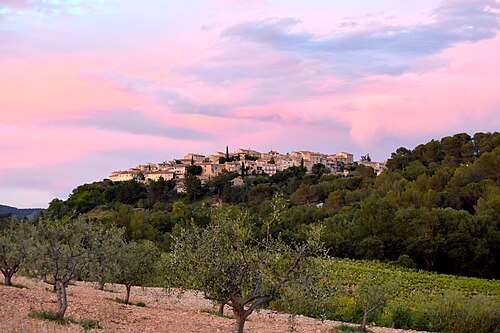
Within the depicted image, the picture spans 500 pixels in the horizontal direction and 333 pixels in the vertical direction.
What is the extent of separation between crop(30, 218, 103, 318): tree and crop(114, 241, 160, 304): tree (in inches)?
413

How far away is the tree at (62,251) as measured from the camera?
19172 millimetres

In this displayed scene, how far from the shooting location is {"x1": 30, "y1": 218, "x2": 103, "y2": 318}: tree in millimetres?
19172

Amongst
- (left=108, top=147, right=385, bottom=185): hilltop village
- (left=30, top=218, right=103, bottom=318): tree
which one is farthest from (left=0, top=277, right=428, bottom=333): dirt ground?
(left=108, top=147, right=385, bottom=185): hilltop village

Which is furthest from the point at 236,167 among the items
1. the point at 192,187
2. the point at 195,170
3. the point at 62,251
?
the point at 62,251

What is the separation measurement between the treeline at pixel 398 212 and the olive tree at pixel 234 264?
1985 centimetres

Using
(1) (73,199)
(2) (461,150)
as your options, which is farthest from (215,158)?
(2) (461,150)

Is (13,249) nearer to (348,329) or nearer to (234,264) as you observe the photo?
(348,329)

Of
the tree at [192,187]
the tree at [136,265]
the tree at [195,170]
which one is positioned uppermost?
the tree at [195,170]

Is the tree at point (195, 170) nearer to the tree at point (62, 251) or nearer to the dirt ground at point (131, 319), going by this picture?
the dirt ground at point (131, 319)

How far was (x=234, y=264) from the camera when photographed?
16.5 metres

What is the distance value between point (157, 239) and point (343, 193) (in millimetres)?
34446

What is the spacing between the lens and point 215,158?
650ft

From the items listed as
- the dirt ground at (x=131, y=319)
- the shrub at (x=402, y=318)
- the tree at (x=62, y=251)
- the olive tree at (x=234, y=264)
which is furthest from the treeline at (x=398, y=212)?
the olive tree at (x=234, y=264)

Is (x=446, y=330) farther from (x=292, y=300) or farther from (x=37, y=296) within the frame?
(x=37, y=296)
